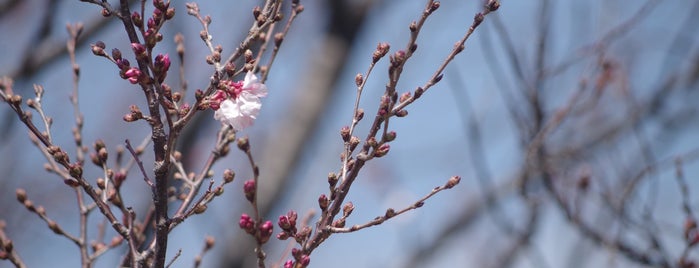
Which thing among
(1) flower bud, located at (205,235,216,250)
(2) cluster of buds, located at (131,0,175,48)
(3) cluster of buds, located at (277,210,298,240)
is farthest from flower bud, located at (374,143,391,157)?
(1) flower bud, located at (205,235,216,250)

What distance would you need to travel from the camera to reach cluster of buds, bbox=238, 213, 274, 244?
4.28 ft

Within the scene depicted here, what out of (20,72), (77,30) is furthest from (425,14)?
(20,72)

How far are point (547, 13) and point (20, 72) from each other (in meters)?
2.60

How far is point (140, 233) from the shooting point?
1.73 m

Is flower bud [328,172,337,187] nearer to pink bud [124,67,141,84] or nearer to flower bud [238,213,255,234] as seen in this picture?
flower bud [238,213,255,234]

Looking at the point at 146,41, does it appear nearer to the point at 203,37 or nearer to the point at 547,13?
the point at 203,37

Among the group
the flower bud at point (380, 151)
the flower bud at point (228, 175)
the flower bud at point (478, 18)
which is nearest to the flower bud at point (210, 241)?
the flower bud at point (228, 175)

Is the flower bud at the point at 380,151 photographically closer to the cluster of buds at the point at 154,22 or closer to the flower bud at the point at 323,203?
the flower bud at the point at 323,203

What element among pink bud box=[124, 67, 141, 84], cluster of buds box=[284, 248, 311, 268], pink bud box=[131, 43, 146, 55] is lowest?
cluster of buds box=[284, 248, 311, 268]

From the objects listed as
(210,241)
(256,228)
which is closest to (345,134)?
(256,228)

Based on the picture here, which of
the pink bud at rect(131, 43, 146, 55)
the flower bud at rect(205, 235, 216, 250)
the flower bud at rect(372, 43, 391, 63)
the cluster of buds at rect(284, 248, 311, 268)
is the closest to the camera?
the pink bud at rect(131, 43, 146, 55)

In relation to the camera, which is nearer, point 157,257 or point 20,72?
point 157,257

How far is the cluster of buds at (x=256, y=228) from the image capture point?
51.3 inches

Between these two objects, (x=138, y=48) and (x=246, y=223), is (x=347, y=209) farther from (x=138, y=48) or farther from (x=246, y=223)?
(x=138, y=48)
